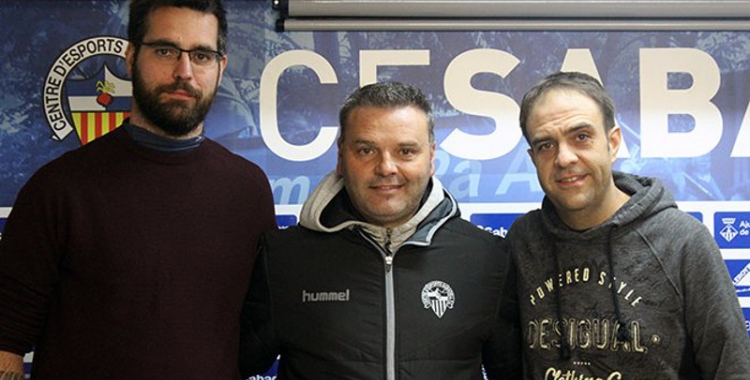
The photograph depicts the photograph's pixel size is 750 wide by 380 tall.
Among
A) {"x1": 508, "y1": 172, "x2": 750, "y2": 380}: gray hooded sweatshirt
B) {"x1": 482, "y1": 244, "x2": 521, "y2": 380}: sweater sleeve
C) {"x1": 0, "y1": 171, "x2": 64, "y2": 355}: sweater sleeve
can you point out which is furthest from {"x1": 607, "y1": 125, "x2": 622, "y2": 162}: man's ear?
{"x1": 0, "y1": 171, "x2": 64, "y2": 355}: sweater sleeve

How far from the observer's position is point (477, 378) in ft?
5.56

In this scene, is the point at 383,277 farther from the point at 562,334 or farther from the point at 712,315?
the point at 712,315

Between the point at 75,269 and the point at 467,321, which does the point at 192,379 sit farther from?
the point at 467,321

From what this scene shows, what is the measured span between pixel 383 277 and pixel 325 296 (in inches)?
6.0

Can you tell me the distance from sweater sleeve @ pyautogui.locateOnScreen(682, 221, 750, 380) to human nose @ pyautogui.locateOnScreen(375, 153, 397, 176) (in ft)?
2.26

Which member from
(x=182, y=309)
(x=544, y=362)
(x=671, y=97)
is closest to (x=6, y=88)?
(x=182, y=309)

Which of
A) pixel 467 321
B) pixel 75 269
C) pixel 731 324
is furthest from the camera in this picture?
pixel 467 321

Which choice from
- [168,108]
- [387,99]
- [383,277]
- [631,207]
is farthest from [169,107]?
[631,207]

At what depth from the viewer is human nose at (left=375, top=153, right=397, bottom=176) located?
165 centimetres

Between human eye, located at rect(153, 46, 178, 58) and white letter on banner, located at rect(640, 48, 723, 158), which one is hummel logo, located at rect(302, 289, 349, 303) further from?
white letter on banner, located at rect(640, 48, 723, 158)

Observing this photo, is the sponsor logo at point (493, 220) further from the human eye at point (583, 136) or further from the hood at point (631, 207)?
the human eye at point (583, 136)

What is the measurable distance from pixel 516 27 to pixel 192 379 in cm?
150

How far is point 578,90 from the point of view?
64.4 inches

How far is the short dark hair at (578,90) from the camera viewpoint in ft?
5.35
